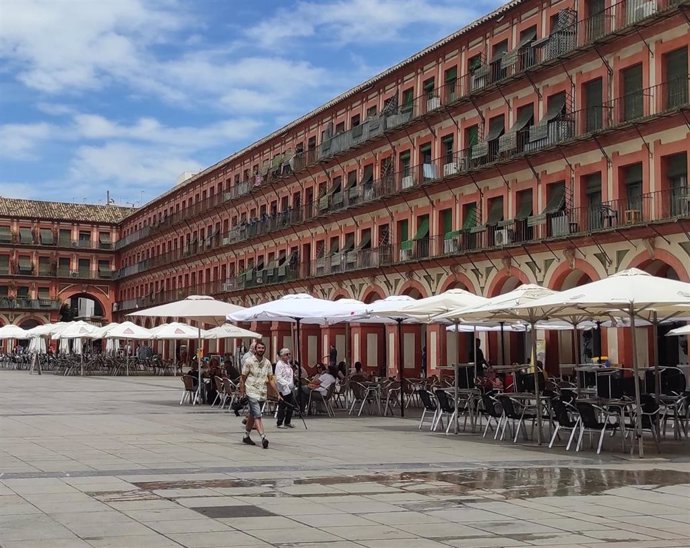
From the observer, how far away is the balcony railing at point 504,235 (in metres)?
27.0

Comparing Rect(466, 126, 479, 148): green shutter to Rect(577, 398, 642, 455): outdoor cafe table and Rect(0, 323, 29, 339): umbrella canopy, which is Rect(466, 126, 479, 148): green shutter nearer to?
Rect(577, 398, 642, 455): outdoor cafe table

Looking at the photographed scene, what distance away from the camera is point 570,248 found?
3002 centimetres

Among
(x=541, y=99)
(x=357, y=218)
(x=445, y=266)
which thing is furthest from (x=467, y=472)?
(x=357, y=218)

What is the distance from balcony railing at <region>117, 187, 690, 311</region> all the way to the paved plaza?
12.3 meters

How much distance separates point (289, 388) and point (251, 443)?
3.38 metres

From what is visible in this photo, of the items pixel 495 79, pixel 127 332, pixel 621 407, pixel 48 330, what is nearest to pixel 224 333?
pixel 495 79

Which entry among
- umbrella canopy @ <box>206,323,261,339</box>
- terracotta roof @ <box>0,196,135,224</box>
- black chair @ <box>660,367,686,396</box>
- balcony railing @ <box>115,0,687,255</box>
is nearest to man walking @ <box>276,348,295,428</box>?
black chair @ <box>660,367,686,396</box>

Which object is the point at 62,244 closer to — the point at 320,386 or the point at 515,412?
the point at 320,386

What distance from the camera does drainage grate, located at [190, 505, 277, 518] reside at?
28.3 feet

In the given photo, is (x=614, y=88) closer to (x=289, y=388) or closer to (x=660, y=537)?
(x=289, y=388)

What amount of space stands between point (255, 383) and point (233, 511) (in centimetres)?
598

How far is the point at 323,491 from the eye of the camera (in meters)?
10.2

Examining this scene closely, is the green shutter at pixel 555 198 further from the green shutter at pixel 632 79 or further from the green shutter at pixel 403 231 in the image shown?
the green shutter at pixel 403 231

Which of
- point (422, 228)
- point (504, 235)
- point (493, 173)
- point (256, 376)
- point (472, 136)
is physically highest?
point (472, 136)
